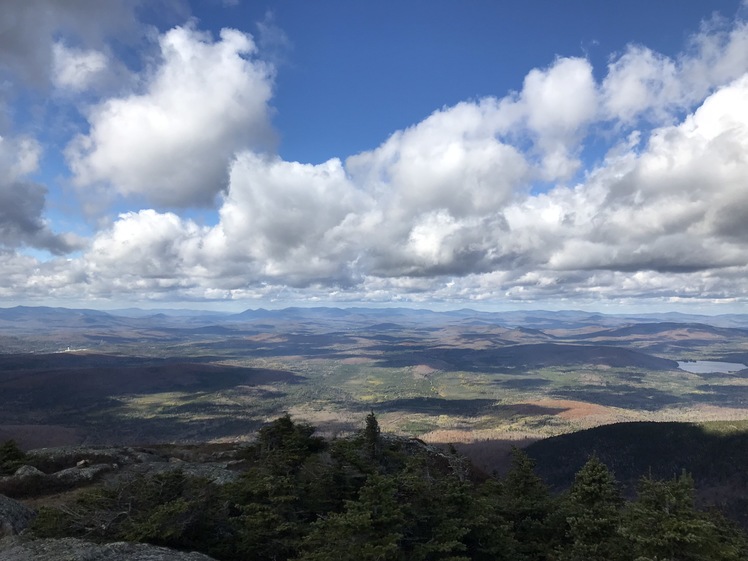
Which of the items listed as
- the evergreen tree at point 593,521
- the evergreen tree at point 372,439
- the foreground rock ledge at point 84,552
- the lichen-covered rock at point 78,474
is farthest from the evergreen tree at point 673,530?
the lichen-covered rock at point 78,474

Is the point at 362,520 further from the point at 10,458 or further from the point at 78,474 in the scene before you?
the point at 10,458

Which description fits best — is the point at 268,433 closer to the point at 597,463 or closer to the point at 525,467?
the point at 525,467

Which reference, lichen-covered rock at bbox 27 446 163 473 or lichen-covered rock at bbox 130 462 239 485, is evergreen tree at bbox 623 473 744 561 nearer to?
lichen-covered rock at bbox 130 462 239 485

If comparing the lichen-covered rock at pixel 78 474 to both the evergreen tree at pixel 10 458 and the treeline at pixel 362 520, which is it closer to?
the evergreen tree at pixel 10 458

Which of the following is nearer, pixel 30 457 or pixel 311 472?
pixel 311 472

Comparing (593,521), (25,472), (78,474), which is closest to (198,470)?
(78,474)

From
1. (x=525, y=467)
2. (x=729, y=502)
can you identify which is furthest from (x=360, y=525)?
(x=729, y=502)

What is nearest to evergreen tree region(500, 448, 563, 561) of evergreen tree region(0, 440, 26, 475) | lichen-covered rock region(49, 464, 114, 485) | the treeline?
the treeline
